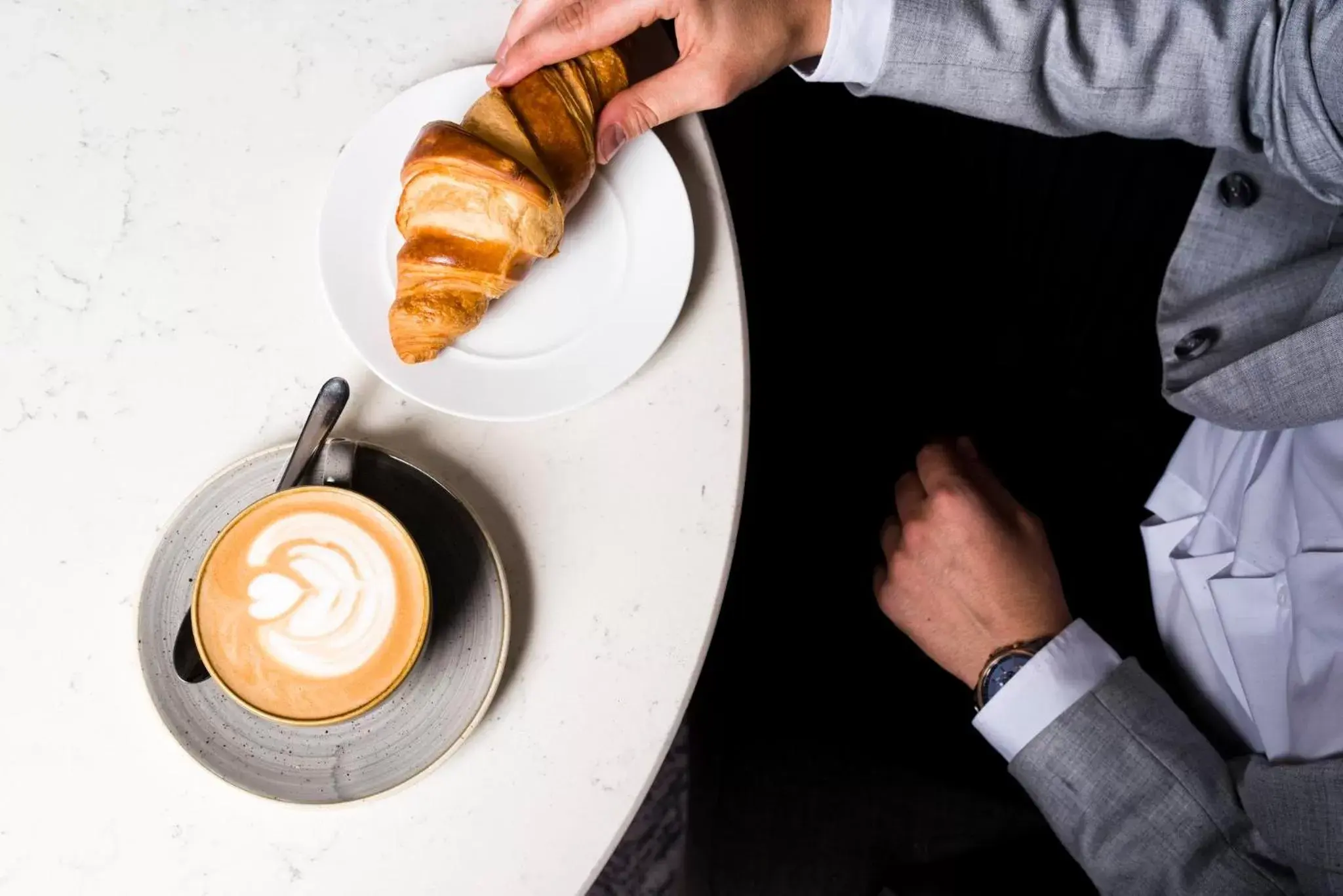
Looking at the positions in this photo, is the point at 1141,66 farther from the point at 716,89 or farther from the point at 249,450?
the point at 249,450

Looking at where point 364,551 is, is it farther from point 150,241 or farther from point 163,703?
point 150,241

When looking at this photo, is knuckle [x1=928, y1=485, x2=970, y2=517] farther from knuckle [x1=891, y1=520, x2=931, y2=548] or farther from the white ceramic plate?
the white ceramic plate

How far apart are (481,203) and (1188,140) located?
0.66 meters

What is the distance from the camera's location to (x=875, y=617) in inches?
43.6

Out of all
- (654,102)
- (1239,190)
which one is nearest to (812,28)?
(654,102)

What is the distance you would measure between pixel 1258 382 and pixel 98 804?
101 cm

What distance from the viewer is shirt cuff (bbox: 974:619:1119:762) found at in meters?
0.87

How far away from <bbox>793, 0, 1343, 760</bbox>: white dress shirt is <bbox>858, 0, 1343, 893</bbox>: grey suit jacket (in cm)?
3

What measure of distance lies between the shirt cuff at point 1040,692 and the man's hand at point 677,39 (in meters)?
0.57

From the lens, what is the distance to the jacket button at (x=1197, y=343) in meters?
0.95

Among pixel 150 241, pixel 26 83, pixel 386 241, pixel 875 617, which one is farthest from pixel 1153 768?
pixel 26 83

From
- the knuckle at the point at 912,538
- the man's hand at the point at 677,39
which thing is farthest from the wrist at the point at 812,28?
the knuckle at the point at 912,538

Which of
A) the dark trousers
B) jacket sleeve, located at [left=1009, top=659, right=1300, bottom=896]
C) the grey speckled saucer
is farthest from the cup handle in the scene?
jacket sleeve, located at [left=1009, top=659, right=1300, bottom=896]

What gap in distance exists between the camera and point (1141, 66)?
33.7 inches
